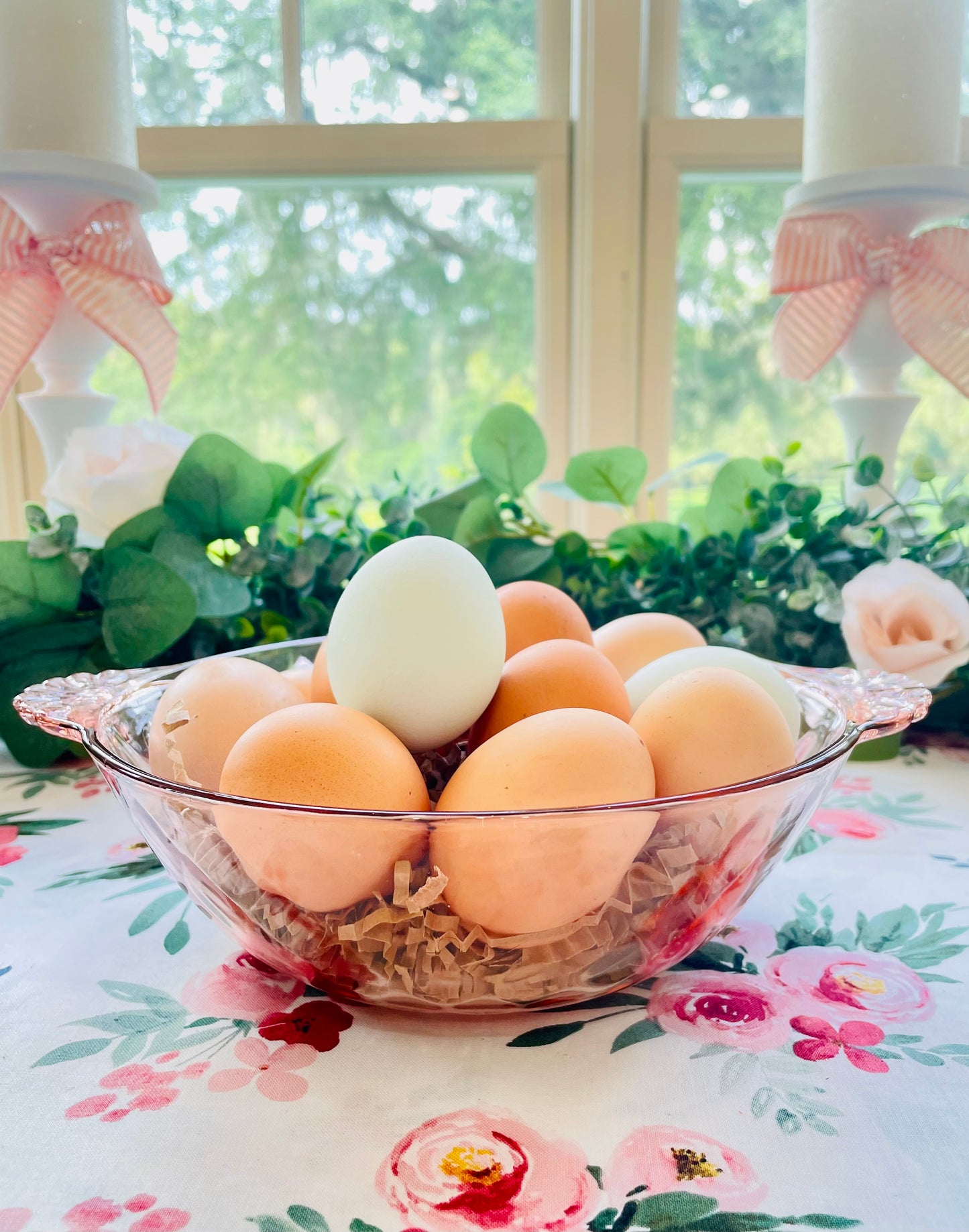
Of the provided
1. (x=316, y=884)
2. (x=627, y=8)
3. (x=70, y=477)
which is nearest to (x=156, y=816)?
(x=316, y=884)

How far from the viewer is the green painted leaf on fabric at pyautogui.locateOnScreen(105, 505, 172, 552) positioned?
25.5 inches

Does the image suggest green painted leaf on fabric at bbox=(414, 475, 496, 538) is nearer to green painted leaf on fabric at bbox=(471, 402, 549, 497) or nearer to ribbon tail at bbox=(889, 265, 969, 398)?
green painted leaf on fabric at bbox=(471, 402, 549, 497)

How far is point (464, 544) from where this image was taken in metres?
0.72

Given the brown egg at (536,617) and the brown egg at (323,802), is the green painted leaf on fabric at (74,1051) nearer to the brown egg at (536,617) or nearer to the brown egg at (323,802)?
the brown egg at (323,802)

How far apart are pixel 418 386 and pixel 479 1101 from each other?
900 millimetres

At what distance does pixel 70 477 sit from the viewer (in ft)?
2.19

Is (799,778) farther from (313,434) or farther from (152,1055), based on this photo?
(313,434)

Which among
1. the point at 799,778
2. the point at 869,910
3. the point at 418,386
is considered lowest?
the point at 869,910

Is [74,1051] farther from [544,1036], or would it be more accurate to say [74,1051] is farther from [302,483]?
[302,483]

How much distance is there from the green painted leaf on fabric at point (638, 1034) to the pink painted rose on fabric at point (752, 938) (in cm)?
6

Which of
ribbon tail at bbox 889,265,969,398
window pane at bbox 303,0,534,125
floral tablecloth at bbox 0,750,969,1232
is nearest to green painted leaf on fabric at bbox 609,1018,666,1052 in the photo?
floral tablecloth at bbox 0,750,969,1232

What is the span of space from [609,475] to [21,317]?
0.47 meters

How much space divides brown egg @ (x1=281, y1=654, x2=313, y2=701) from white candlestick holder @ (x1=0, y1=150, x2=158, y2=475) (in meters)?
0.37

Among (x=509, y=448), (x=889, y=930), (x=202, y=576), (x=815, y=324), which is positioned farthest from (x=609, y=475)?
(x=889, y=930)
